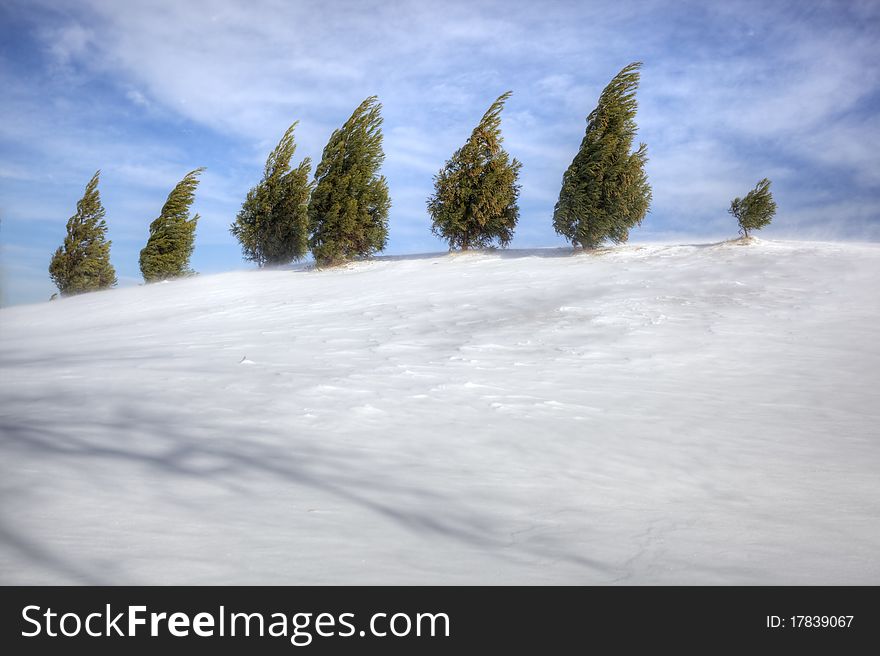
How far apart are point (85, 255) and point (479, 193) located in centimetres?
1847

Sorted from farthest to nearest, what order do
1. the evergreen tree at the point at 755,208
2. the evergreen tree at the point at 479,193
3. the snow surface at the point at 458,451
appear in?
1. the evergreen tree at the point at 479,193
2. the evergreen tree at the point at 755,208
3. the snow surface at the point at 458,451

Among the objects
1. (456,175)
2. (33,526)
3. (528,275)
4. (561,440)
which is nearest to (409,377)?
(561,440)

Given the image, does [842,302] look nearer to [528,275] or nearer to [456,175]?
[528,275]

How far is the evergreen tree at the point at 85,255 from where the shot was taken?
2627cm

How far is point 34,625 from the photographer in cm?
184

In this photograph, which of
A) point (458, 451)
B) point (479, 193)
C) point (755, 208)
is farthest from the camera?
point (479, 193)

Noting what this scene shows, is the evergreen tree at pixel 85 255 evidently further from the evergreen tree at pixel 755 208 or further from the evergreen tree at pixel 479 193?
the evergreen tree at pixel 755 208

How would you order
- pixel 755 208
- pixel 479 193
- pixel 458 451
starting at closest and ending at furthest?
pixel 458 451 < pixel 755 208 < pixel 479 193

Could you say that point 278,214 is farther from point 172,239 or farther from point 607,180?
point 607,180

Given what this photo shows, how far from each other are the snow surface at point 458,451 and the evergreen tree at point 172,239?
1731cm

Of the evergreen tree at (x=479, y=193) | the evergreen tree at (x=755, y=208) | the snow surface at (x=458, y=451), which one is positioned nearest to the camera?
the snow surface at (x=458, y=451)

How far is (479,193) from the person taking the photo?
22672 millimetres

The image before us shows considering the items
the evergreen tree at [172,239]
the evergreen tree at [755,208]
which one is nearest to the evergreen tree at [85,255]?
the evergreen tree at [172,239]

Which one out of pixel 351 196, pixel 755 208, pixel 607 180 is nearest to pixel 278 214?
pixel 351 196
